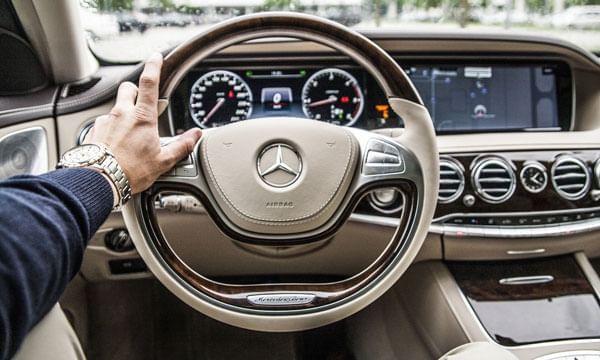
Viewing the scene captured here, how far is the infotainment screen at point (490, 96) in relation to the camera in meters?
1.94

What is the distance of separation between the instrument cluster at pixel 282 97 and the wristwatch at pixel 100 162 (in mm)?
728

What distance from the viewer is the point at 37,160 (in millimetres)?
1616

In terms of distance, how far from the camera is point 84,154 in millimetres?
1017

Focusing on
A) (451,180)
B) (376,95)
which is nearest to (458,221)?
(451,180)

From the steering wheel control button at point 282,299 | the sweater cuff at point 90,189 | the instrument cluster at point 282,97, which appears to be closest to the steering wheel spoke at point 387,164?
the steering wheel control button at point 282,299

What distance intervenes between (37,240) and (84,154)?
0.26 meters

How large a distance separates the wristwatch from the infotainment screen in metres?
1.09

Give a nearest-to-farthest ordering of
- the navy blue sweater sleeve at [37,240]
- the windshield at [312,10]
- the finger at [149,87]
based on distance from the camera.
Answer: the navy blue sweater sleeve at [37,240] → the finger at [149,87] → the windshield at [312,10]

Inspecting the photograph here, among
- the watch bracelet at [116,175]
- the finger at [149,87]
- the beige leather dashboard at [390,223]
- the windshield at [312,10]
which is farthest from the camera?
the windshield at [312,10]

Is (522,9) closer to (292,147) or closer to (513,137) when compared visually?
(513,137)

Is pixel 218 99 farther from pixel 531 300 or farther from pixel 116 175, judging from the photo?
pixel 531 300

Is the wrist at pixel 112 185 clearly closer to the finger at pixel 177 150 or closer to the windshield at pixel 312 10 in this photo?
the finger at pixel 177 150

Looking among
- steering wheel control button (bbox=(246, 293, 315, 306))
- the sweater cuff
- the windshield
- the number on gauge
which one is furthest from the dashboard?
the sweater cuff

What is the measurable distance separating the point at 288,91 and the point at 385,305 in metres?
0.66
